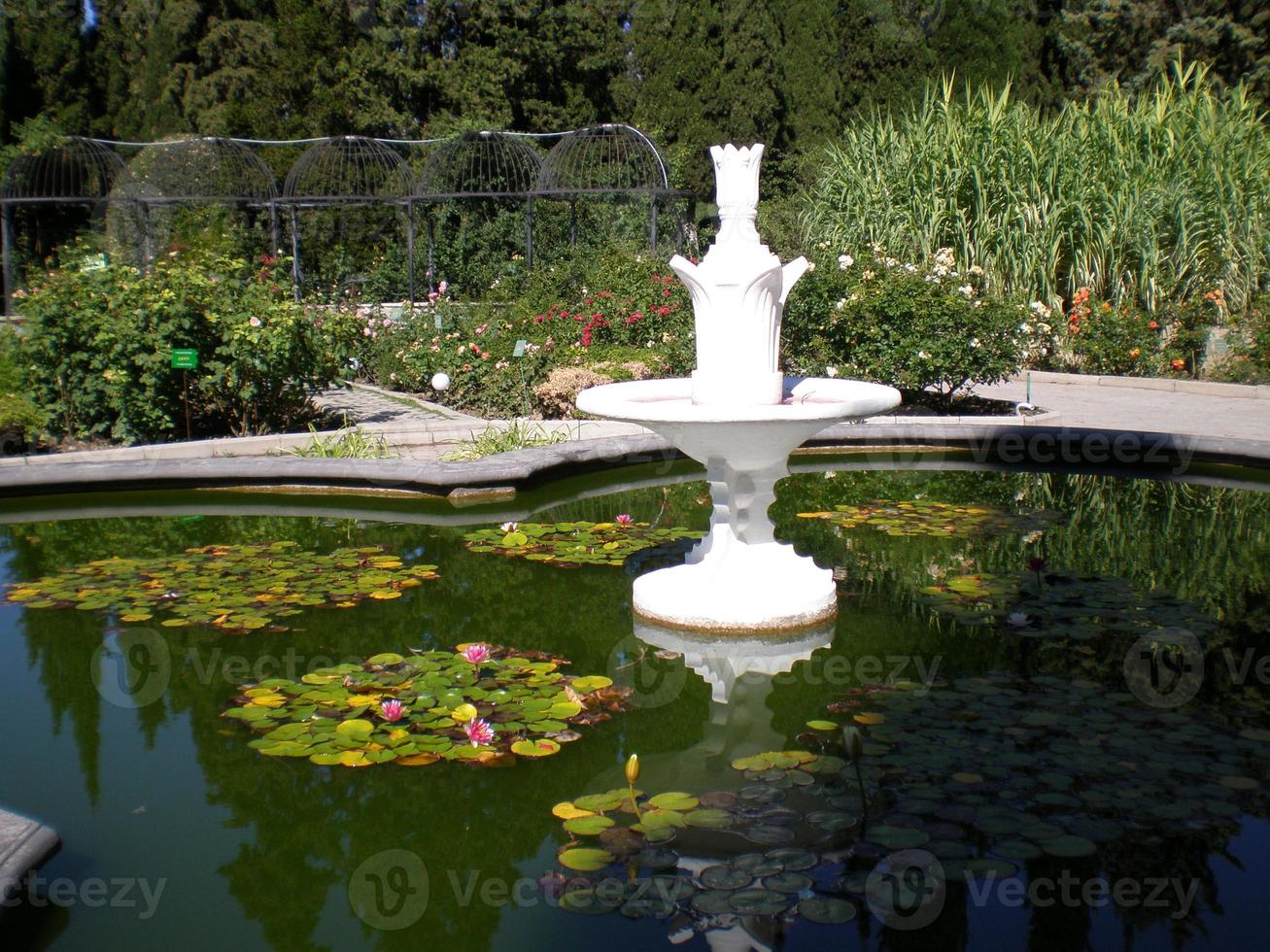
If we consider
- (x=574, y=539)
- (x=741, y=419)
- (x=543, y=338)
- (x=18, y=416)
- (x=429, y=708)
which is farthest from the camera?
(x=543, y=338)

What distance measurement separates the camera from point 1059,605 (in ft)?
15.5

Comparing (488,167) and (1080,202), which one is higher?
(488,167)

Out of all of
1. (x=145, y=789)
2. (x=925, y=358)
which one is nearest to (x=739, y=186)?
(x=145, y=789)

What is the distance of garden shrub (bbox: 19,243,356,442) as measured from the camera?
7.52 m

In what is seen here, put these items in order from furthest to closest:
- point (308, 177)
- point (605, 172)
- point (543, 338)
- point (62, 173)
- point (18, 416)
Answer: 1. point (605, 172)
2. point (308, 177)
3. point (62, 173)
4. point (543, 338)
5. point (18, 416)

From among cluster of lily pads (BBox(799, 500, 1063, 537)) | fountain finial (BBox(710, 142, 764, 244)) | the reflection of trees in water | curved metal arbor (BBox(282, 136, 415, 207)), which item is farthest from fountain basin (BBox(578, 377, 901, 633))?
curved metal arbor (BBox(282, 136, 415, 207))

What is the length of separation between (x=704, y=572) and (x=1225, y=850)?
7.19ft

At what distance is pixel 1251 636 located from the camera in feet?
14.5

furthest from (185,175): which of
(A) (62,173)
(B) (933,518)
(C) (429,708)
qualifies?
(C) (429,708)

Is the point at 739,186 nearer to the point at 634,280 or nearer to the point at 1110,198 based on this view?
the point at 634,280

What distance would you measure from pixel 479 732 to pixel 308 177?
56.0ft

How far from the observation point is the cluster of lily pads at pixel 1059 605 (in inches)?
176

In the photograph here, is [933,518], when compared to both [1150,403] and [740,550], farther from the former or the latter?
[1150,403]

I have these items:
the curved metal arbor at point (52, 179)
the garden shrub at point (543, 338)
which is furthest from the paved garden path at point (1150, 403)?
the curved metal arbor at point (52, 179)
